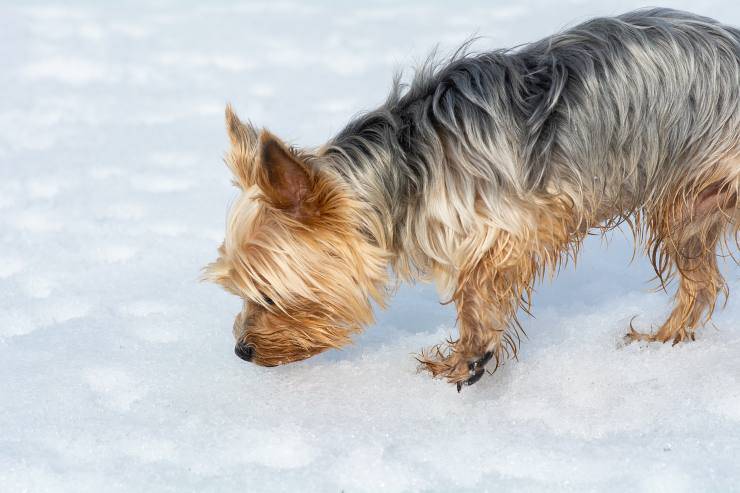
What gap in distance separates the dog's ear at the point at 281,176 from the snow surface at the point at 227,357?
746mm

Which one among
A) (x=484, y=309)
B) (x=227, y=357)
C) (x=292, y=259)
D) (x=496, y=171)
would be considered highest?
(x=496, y=171)

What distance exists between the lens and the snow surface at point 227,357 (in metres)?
2.90

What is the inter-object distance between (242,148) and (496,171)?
83 centimetres

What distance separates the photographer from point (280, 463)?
297 centimetres

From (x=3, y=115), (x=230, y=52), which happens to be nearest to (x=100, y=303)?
(x=3, y=115)

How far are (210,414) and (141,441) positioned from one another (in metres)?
0.27

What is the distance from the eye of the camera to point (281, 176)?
2.92 meters

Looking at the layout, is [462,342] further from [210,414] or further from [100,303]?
[100,303]

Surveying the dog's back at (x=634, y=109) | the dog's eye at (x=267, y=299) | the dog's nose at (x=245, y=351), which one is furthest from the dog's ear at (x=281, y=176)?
the dog's back at (x=634, y=109)

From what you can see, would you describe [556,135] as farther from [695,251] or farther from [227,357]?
[227,357]

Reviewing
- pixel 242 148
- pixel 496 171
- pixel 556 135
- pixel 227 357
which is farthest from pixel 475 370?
pixel 242 148

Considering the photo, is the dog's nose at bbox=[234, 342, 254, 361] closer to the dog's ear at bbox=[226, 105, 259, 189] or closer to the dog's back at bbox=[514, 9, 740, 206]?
the dog's ear at bbox=[226, 105, 259, 189]

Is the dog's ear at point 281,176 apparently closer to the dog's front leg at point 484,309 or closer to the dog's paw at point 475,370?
the dog's front leg at point 484,309

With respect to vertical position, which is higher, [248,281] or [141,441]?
[248,281]
